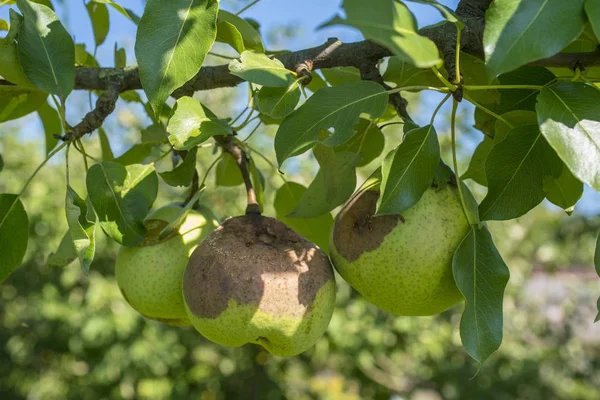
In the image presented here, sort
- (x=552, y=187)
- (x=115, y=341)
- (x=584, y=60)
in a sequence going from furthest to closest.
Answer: (x=115, y=341)
(x=552, y=187)
(x=584, y=60)

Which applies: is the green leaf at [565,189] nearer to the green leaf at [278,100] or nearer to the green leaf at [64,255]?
the green leaf at [278,100]

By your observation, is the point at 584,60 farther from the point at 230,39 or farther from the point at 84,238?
the point at 84,238

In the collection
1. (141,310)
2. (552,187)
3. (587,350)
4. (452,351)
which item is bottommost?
(587,350)

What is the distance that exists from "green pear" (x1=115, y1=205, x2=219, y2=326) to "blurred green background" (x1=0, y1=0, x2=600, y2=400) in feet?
9.12

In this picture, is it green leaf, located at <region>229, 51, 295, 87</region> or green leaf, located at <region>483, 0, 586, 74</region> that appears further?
green leaf, located at <region>229, 51, 295, 87</region>

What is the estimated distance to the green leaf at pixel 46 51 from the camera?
112cm

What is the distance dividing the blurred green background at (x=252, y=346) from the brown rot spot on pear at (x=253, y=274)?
2.96 meters

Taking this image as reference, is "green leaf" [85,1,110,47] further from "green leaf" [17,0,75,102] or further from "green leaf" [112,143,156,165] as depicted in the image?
"green leaf" [17,0,75,102]

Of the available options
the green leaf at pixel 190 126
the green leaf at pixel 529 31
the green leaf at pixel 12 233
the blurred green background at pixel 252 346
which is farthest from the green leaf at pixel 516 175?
the blurred green background at pixel 252 346

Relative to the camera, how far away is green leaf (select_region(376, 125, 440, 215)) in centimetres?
95

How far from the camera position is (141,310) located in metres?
1.26

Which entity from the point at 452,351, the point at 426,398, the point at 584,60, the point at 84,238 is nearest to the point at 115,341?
the point at 452,351

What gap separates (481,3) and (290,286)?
0.58 metres

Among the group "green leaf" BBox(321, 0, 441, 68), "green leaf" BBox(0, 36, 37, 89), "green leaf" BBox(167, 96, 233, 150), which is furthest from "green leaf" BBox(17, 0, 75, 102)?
"green leaf" BBox(321, 0, 441, 68)
